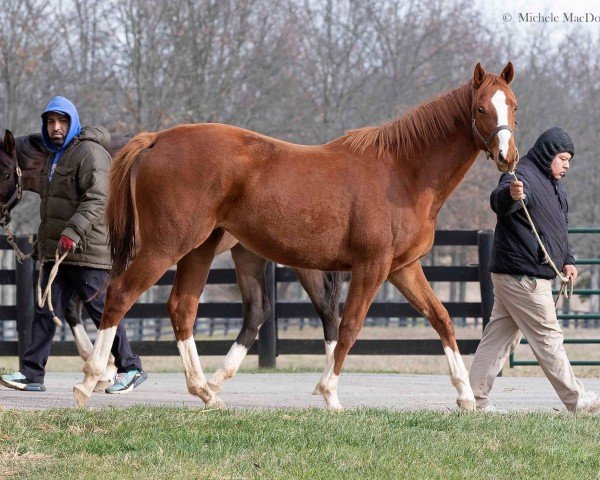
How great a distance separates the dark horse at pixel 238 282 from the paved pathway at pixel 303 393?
34 cm

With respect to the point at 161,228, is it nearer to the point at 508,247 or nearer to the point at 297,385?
the point at 508,247

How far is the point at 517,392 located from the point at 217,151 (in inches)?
151

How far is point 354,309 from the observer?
22.5ft

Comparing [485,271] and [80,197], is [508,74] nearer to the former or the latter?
[80,197]

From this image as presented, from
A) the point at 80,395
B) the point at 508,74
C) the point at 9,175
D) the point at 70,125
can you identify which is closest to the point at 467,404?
the point at 508,74

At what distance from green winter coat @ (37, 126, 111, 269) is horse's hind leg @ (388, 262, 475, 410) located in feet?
7.54

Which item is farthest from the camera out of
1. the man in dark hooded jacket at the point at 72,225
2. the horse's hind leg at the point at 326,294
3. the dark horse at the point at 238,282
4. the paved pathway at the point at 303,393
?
the horse's hind leg at the point at 326,294

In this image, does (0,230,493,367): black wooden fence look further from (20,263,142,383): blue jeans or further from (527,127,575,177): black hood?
(527,127,575,177): black hood

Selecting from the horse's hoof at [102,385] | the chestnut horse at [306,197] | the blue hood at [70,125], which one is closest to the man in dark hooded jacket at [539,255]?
the chestnut horse at [306,197]

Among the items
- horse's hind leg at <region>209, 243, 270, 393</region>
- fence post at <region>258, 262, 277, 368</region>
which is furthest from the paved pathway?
fence post at <region>258, 262, 277, 368</region>

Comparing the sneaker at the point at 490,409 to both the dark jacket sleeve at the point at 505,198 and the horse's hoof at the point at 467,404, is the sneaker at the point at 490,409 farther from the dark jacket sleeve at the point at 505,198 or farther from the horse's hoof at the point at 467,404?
the dark jacket sleeve at the point at 505,198

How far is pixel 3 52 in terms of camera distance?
2227 centimetres

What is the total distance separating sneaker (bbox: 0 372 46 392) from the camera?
7883 millimetres

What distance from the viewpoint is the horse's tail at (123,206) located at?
7008mm
